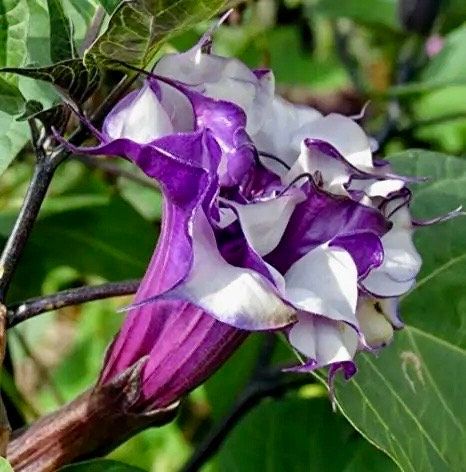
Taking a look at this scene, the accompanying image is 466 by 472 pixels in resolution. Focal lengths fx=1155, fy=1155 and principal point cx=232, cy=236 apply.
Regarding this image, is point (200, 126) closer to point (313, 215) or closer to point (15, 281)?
point (313, 215)

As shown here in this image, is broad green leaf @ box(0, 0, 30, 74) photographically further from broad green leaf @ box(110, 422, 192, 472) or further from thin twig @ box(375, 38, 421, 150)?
broad green leaf @ box(110, 422, 192, 472)

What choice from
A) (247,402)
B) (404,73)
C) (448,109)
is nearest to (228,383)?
(247,402)

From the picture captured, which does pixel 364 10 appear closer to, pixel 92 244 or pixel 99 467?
pixel 92 244

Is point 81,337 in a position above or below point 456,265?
below

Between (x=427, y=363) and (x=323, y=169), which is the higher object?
(x=323, y=169)

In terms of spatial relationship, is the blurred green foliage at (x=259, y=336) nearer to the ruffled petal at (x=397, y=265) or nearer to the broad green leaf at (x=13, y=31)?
the broad green leaf at (x=13, y=31)

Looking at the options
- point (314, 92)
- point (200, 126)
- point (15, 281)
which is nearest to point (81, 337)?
point (314, 92)

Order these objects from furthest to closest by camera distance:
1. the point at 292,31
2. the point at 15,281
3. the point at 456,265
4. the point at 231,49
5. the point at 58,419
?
the point at 292,31, the point at 231,49, the point at 15,281, the point at 456,265, the point at 58,419

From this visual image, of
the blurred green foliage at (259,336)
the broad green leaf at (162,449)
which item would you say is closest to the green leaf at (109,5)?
the blurred green foliage at (259,336)
